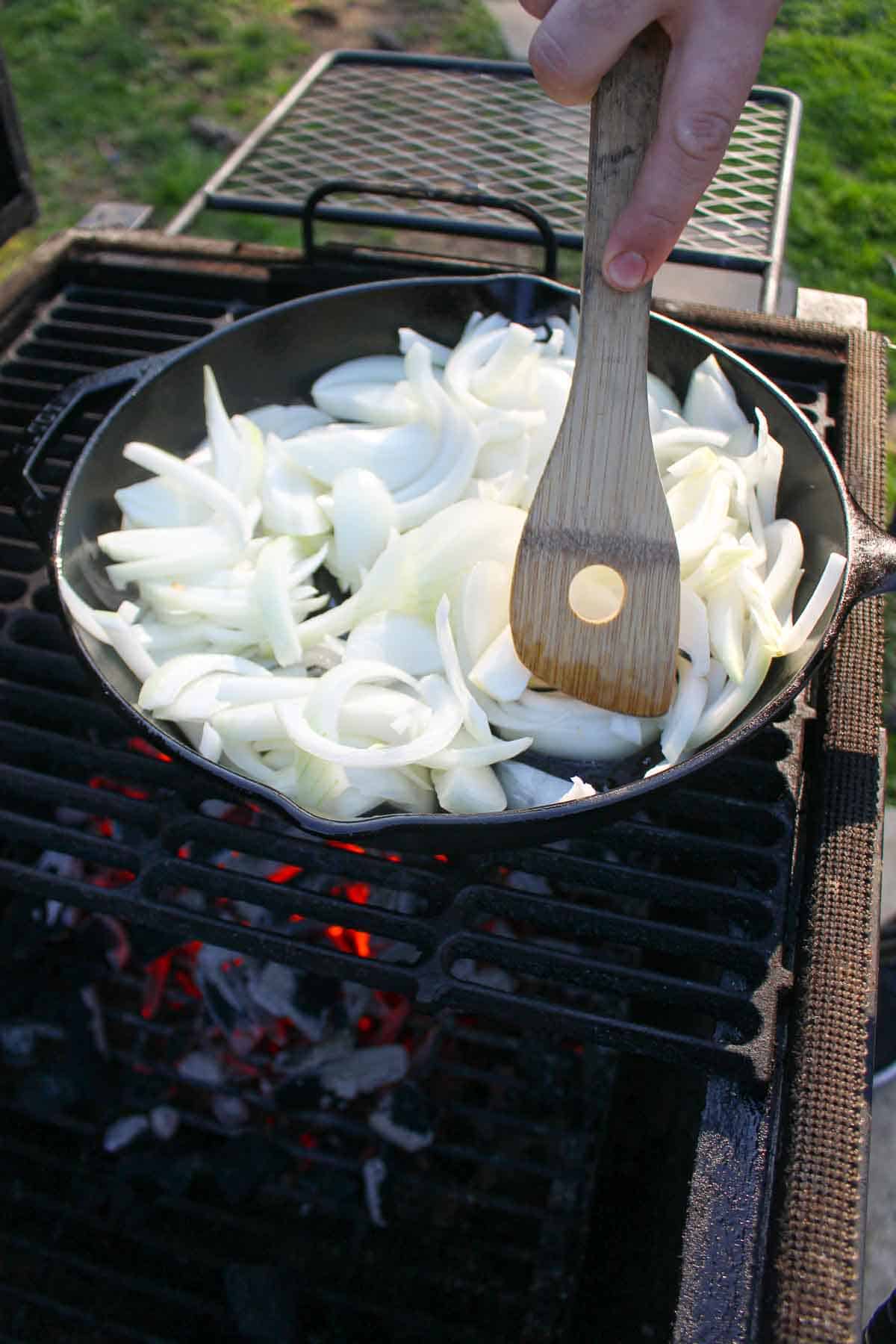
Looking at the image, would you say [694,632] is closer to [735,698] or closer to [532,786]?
[735,698]

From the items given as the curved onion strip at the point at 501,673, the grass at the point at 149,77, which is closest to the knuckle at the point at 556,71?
the curved onion strip at the point at 501,673

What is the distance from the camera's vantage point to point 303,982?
6.06ft

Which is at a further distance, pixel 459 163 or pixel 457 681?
pixel 459 163

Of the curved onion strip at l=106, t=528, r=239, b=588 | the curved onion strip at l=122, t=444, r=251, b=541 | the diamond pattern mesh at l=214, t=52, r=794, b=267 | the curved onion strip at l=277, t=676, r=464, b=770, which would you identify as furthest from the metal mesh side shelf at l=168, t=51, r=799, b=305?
the curved onion strip at l=277, t=676, r=464, b=770

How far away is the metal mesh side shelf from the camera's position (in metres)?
2.21

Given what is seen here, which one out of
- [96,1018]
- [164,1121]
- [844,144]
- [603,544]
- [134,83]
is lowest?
[164,1121]

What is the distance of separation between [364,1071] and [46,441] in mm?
1186

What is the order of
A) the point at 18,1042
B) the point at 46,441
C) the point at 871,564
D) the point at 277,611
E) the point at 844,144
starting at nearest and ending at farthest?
the point at 871,564 < the point at 277,611 < the point at 46,441 < the point at 18,1042 < the point at 844,144

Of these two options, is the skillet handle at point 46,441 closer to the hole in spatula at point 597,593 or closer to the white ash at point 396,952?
the hole in spatula at point 597,593

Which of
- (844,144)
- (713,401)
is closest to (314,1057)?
(713,401)

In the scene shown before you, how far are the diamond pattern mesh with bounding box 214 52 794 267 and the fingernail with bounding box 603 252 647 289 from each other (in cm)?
104

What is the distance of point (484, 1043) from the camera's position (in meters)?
1.76

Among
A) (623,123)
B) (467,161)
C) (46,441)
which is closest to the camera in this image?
(623,123)

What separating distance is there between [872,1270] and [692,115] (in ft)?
6.18
